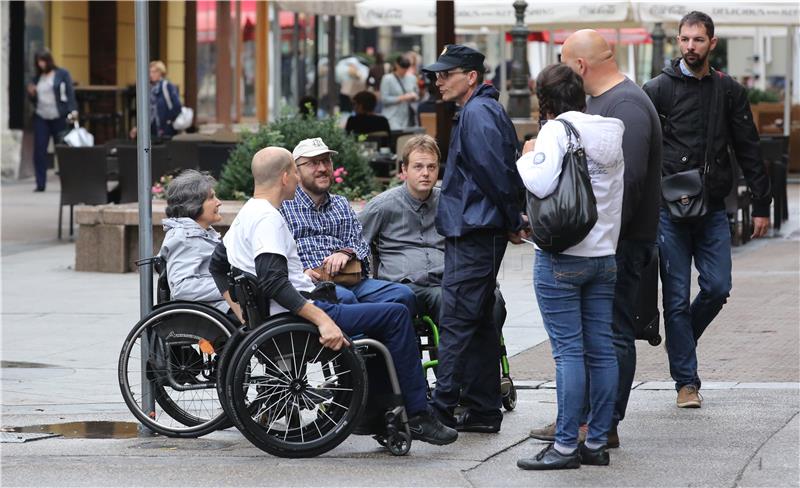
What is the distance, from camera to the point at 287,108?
13102mm

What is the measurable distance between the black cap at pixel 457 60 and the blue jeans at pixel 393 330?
3.59 feet

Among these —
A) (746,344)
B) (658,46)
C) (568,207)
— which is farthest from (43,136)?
(568,207)

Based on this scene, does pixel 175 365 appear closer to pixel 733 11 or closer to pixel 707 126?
pixel 707 126

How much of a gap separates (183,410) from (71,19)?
67.2 ft

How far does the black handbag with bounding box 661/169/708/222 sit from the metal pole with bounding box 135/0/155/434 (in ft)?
8.04

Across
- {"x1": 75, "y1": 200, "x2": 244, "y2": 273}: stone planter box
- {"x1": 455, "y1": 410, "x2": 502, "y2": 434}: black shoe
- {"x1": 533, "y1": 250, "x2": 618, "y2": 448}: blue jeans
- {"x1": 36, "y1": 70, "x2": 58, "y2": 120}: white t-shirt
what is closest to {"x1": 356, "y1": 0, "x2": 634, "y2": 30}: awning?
{"x1": 36, "y1": 70, "x2": 58, "y2": 120}: white t-shirt

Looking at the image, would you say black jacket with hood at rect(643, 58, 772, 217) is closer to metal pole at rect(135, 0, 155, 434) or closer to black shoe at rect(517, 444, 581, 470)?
black shoe at rect(517, 444, 581, 470)

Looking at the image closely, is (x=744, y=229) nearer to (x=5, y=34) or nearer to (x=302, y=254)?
(x=302, y=254)

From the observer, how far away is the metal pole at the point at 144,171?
6953mm

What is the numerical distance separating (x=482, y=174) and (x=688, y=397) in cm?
171

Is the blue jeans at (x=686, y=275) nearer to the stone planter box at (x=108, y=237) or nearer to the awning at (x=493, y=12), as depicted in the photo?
the stone planter box at (x=108, y=237)

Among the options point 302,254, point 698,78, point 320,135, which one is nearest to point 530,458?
point 302,254

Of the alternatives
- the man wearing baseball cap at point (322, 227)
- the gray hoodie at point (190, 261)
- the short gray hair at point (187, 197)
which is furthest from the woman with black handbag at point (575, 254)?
the short gray hair at point (187, 197)

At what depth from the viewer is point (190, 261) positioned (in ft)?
23.0
